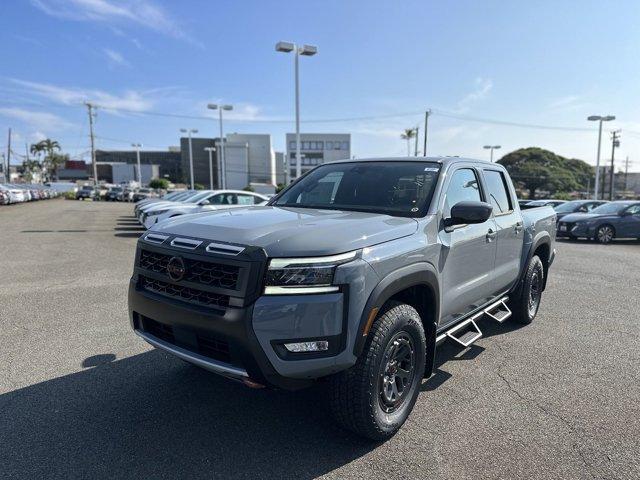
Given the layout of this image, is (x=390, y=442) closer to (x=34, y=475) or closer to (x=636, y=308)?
(x=34, y=475)

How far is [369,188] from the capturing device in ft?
12.8

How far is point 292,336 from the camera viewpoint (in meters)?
2.42

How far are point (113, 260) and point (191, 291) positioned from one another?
785 cm

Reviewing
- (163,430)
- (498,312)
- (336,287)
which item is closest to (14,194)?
(163,430)

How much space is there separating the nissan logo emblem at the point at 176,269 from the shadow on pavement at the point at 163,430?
111 cm

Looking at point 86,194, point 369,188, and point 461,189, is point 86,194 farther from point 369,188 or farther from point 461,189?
point 461,189

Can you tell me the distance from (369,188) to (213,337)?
201cm

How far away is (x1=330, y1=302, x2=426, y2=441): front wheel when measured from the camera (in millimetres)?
2676

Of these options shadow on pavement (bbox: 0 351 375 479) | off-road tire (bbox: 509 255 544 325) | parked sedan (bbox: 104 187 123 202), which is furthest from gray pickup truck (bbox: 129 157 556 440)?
parked sedan (bbox: 104 187 123 202)

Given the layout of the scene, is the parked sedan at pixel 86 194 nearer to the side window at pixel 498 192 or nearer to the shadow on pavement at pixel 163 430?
the shadow on pavement at pixel 163 430

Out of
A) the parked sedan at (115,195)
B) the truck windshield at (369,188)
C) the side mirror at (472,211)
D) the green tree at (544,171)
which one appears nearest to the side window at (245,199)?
the truck windshield at (369,188)

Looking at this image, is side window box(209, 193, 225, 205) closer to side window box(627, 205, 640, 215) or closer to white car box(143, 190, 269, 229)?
white car box(143, 190, 269, 229)

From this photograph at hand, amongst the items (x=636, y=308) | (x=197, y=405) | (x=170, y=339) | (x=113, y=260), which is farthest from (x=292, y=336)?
(x=113, y=260)

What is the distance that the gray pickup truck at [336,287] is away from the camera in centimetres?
246
